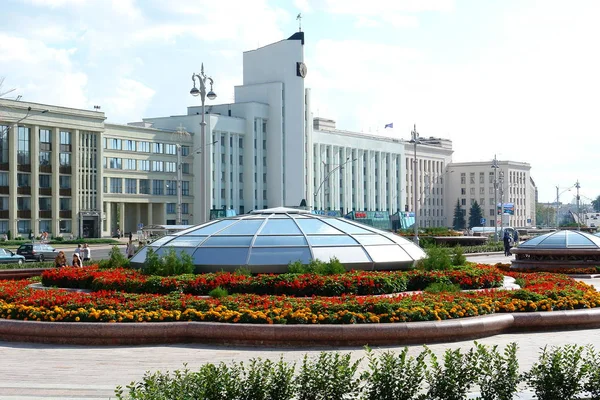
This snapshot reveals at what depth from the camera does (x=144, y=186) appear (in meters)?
83.1

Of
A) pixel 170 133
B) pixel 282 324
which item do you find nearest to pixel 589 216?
pixel 170 133

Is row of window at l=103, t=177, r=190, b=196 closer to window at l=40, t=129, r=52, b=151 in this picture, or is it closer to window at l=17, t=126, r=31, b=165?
window at l=40, t=129, r=52, b=151

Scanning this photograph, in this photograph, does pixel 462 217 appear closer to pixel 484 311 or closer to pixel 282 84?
pixel 282 84

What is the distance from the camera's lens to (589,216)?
112750mm

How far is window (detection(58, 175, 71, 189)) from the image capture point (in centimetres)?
7256

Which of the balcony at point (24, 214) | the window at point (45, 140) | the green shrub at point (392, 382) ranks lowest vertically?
the green shrub at point (392, 382)

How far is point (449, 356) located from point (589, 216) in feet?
365

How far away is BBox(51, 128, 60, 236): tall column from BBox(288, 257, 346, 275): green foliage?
56567mm

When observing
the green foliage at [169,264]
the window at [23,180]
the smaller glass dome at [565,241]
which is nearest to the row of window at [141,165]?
the window at [23,180]

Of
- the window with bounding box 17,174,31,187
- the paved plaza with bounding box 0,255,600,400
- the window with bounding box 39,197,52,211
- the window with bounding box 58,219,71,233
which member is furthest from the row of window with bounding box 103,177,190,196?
the paved plaza with bounding box 0,255,600,400

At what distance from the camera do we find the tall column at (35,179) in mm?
69438

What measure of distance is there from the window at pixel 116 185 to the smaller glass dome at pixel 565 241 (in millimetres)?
54050

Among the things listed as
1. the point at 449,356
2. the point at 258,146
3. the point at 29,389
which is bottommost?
the point at 29,389

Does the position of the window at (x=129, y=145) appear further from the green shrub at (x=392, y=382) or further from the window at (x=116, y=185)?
the green shrub at (x=392, y=382)
